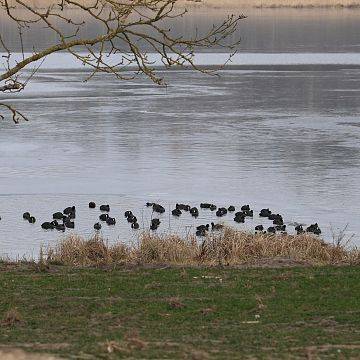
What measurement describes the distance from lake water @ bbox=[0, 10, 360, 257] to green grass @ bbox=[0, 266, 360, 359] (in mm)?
5558

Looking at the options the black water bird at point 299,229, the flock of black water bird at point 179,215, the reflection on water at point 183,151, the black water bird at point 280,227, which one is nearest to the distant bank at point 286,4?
the reflection on water at point 183,151

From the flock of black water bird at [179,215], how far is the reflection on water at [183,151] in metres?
0.24

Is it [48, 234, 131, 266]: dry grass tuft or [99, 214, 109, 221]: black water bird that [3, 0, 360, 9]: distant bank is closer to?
[99, 214, 109, 221]: black water bird

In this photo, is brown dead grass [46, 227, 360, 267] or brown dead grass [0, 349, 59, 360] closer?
brown dead grass [0, 349, 59, 360]

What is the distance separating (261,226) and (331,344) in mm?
9994

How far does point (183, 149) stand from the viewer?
28.0 metres

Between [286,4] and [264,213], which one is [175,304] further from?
[286,4]

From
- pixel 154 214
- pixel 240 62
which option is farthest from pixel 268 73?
pixel 154 214

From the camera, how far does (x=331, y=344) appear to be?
8.71m

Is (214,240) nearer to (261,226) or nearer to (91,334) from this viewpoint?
(261,226)

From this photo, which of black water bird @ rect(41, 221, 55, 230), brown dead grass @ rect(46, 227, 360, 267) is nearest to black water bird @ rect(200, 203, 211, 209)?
black water bird @ rect(41, 221, 55, 230)

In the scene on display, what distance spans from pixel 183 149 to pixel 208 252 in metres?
13.0

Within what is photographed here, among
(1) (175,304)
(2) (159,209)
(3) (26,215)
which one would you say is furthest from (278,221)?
(1) (175,304)

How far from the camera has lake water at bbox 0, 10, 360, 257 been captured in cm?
2117
